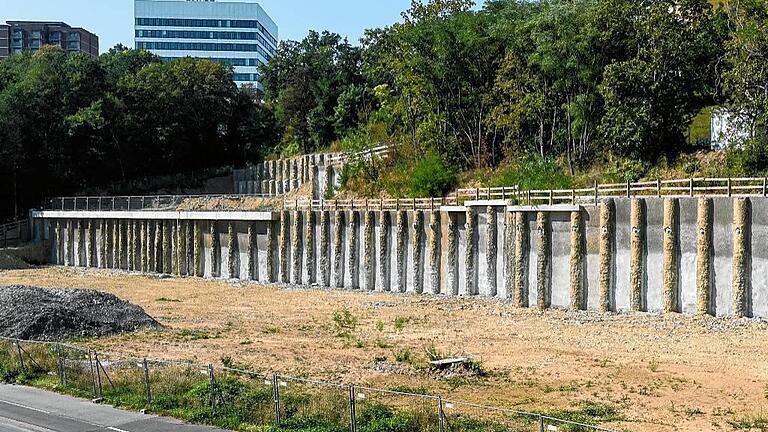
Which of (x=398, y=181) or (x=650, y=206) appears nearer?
(x=650, y=206)

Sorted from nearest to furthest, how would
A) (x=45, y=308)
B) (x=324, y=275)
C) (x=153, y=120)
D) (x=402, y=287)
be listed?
(x=45, y=308), (x=402, y=287), (x=324, y=275), (x=153, y=120)

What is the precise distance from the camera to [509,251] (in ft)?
161

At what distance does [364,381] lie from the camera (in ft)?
97.2

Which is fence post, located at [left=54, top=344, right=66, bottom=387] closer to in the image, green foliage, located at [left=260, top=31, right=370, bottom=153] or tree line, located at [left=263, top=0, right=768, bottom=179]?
tree line, located at [left=263, top=0, right=768, bottom=179]

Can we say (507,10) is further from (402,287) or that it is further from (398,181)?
(402,287)

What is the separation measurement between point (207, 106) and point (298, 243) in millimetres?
45149

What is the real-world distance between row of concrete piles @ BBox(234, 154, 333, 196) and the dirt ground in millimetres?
33359

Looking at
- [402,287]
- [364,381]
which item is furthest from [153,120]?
[364,381]

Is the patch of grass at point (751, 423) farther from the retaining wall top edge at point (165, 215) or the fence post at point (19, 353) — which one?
the retaining wall top edge at point (165, 215)

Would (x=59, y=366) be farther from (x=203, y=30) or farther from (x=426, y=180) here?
(x=203, y=30)

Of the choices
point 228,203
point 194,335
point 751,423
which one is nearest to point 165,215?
point 228,203

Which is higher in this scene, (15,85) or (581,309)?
(15,85)

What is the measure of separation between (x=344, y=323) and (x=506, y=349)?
10099mm

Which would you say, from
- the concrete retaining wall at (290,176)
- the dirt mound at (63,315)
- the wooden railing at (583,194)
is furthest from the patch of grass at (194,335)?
the concrete retaining wall at (290,176)
